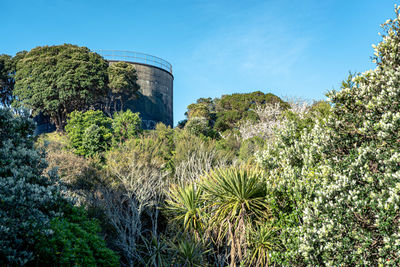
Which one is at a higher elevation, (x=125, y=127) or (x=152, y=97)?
(x=152, y=97)

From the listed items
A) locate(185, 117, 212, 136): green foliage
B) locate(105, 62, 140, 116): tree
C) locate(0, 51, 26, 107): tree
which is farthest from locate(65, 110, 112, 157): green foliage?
locate(0, 51, 26, 107): tree

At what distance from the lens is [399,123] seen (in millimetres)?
5582

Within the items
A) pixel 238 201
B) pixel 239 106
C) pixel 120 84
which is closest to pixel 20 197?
pixel 238 201

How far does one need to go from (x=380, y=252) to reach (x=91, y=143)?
20.8m

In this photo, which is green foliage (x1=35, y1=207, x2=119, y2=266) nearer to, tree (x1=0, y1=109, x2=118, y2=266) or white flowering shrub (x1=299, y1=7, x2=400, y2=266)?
tree (x1=0, y1=109, x2=118, y2=266)

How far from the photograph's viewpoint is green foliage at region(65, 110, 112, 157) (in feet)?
76.4

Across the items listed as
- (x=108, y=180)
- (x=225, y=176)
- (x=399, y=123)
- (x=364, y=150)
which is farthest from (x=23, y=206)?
(x=108, y=180)

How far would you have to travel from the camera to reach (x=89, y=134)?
77.3 ft

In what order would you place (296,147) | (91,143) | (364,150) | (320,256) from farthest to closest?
(91,143) → (296,147) → (320,256) → (364,150)

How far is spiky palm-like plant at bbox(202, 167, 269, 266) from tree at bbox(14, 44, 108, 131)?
25.0 m

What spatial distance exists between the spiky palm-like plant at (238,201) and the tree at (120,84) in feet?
85.3

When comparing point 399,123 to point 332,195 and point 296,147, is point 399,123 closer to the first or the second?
point 332,195

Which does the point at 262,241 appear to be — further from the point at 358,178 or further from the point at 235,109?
the point at 235,109

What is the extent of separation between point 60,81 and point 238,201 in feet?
88.2
